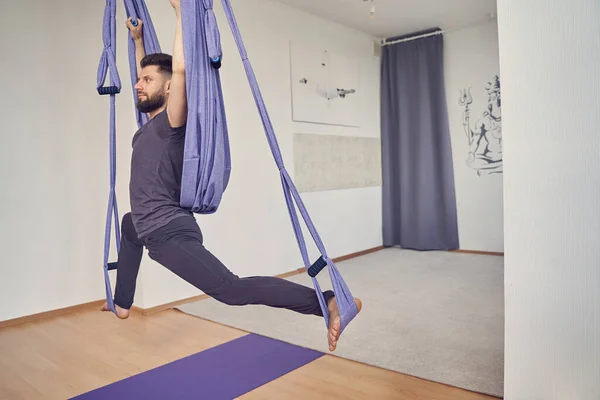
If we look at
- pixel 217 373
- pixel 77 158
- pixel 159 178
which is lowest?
pixel 217 373

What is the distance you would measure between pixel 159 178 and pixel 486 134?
451 centimetres

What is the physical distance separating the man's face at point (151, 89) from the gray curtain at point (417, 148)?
14.2 ft

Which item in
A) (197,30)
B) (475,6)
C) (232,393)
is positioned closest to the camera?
(197,30)

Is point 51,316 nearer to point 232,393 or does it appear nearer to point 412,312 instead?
point 232,393

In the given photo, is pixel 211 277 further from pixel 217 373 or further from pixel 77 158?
pixel 77 158

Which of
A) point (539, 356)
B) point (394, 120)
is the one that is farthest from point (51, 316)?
point (394, 120)

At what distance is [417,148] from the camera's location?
5695 mm

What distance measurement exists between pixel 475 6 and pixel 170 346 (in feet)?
13.3

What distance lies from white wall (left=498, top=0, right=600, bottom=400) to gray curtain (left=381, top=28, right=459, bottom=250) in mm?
3794

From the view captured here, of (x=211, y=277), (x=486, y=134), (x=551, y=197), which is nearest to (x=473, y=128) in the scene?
(x=486, y=134)

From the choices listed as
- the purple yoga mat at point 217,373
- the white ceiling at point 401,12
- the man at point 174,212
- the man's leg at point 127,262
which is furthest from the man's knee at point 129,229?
the white ceiling at point 401,12

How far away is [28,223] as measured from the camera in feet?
11.4

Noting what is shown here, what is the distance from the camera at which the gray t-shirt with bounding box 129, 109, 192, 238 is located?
5.32 ft

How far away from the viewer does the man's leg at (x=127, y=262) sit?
1.95m
